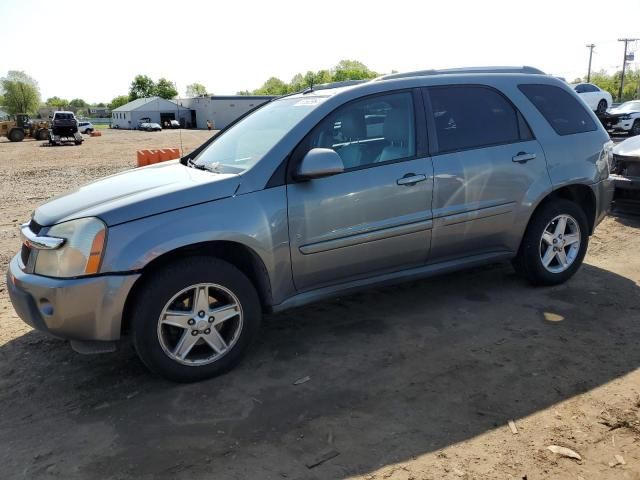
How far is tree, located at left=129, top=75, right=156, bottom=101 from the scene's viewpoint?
12888cm

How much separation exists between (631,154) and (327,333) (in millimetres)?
5093

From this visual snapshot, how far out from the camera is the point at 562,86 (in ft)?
16.3

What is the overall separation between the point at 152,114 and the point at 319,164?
90806 millimetres

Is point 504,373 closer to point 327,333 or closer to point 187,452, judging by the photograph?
point 327,333

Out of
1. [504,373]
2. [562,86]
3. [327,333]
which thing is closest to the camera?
[504,373]

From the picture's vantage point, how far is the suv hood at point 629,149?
22.6 feet

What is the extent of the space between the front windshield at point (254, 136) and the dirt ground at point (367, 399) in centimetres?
135

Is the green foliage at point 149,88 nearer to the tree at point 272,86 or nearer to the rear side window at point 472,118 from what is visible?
the tree at point 272,86

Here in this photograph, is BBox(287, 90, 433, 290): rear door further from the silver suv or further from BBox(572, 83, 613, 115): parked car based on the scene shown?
BBox(572, 83, 613, 115): parked car

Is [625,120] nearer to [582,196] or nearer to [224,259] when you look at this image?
[582,196]

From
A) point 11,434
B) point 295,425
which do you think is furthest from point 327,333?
point 11,434

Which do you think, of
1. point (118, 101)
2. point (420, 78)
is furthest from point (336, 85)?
point (118, 101)

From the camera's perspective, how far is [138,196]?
3363 millimetres

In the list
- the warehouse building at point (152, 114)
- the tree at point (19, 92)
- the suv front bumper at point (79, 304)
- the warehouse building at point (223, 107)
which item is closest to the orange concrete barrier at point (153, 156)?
the suv front bumper at point (79, 304)
